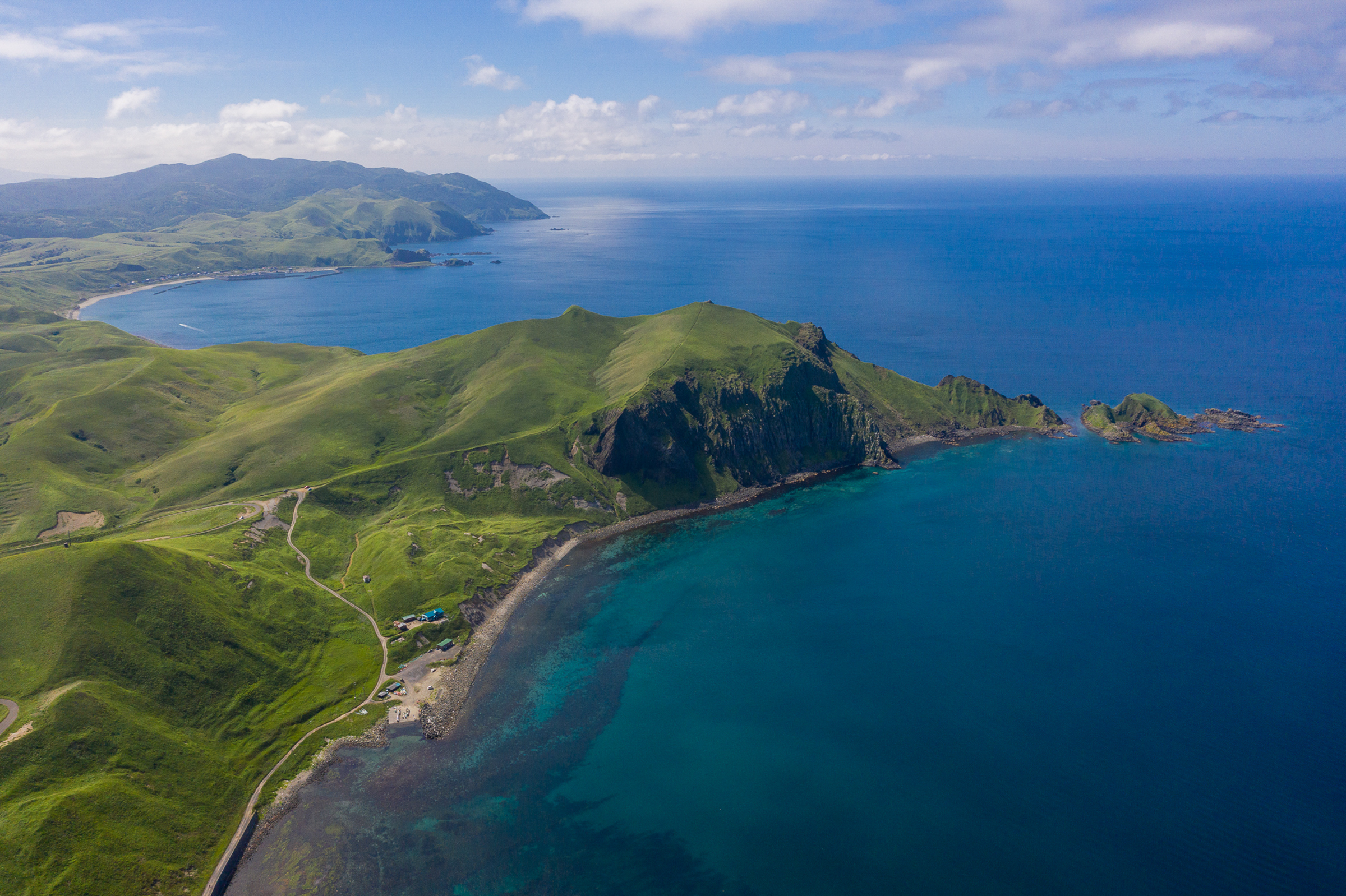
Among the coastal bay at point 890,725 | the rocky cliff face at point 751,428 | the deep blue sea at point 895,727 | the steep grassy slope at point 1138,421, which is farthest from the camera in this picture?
the steep grassy slope at point 1138,421

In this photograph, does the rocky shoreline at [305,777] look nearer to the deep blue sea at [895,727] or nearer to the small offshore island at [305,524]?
the small offshore island at [305,524]

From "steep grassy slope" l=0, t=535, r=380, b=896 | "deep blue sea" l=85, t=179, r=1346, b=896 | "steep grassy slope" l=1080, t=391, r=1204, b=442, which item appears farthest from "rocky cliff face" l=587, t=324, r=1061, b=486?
"steep grassy slope" l=0, t=535, r=380, b=896

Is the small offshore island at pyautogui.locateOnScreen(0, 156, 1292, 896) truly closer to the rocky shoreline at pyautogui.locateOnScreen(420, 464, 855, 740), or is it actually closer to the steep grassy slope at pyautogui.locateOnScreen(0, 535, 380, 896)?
the steep grassy slope at pyautogui.locateOnScreen(0, 535, 380, 896)

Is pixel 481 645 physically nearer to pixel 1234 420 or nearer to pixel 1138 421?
pixel 1138 421

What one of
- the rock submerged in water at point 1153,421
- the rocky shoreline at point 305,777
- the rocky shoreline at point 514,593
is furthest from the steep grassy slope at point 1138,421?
the rocky shoreline at point 305,777

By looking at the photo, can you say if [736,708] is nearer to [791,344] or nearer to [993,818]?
[993,818]

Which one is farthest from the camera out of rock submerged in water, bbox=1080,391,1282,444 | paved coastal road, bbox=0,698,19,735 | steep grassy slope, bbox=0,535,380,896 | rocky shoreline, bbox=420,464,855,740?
rock submerged in water, bbox=1080,391,1282,444
